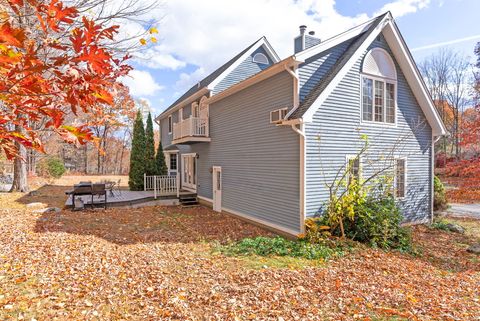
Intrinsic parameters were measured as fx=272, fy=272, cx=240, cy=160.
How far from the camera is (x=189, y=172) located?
1744cm

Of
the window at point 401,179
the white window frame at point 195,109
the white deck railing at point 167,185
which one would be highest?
the white window frame at point 195,109

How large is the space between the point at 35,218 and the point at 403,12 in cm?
1561

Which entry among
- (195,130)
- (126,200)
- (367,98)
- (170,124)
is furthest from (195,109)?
(367,98)

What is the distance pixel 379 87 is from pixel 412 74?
1405 millimetres

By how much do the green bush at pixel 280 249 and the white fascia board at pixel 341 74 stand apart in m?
3.62

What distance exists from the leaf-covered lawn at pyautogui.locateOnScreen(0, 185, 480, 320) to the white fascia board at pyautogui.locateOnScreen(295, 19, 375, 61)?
599cm

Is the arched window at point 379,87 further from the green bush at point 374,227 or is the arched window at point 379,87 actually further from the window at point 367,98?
the green bush at point 374,227

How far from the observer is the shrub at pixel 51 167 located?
72.9 feet

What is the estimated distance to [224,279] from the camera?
17.9 ft

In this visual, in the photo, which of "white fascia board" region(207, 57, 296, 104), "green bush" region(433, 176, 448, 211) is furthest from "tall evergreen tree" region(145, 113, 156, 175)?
"green bush" region(433, 176, 448, 211)

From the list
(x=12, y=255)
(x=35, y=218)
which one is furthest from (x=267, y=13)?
(x=35, y=218)

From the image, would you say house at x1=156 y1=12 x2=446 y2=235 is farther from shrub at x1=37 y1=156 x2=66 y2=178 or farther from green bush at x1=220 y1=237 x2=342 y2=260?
shrub at x1=37 y1=156 x2=66 y2=178

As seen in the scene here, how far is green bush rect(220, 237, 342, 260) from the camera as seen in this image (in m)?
7.23

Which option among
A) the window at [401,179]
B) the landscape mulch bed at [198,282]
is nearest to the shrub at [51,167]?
the landscape mulch bed at [198,282]
